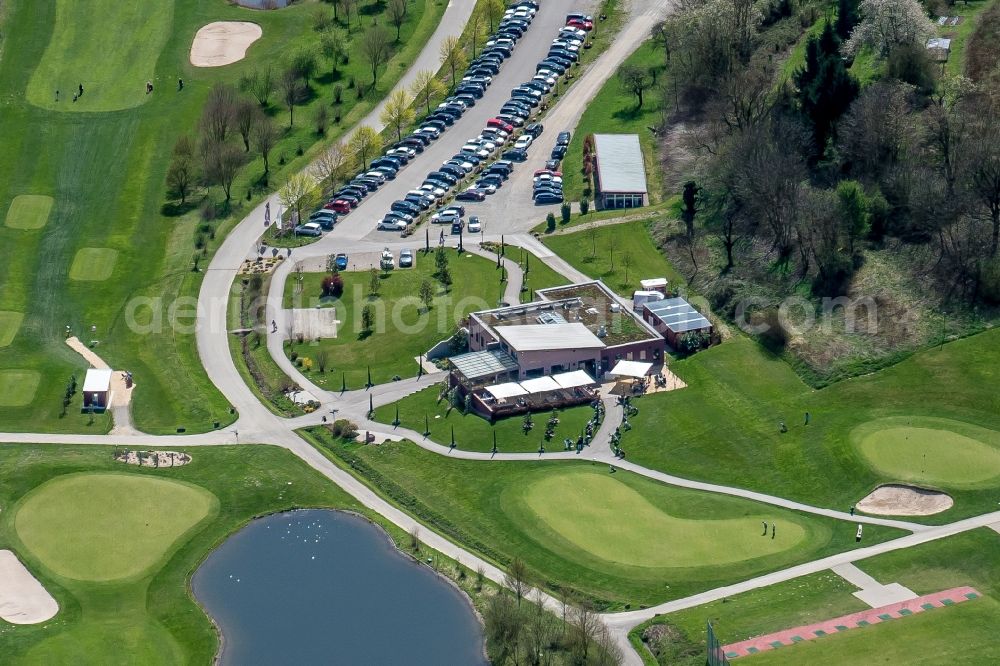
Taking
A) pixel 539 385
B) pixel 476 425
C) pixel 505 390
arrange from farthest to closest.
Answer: pixel 539 385, pixel 505 390, pixel 476 425

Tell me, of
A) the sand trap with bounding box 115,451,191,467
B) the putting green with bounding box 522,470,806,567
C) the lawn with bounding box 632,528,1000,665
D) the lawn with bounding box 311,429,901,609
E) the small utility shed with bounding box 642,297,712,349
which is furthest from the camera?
the small utility shed with bounding box 642,297,712,349

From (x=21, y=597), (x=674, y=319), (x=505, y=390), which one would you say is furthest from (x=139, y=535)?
(x=674, y=319)

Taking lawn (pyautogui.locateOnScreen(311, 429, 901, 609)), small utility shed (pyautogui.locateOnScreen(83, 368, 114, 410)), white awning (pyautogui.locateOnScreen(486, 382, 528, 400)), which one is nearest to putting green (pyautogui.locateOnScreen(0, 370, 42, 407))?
small utility shed (pyautogui.locateOnScreen(83, 368, 114, 410))

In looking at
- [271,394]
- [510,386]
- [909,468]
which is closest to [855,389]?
[909,468]

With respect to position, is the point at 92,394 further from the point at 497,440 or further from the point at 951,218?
the point at 951,218

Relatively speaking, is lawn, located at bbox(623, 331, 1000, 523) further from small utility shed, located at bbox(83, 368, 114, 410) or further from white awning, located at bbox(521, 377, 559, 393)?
small utility shed, located at bbox(83, 368, 114, 410)

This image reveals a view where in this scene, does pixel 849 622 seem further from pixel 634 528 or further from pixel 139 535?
pixel 139 535
